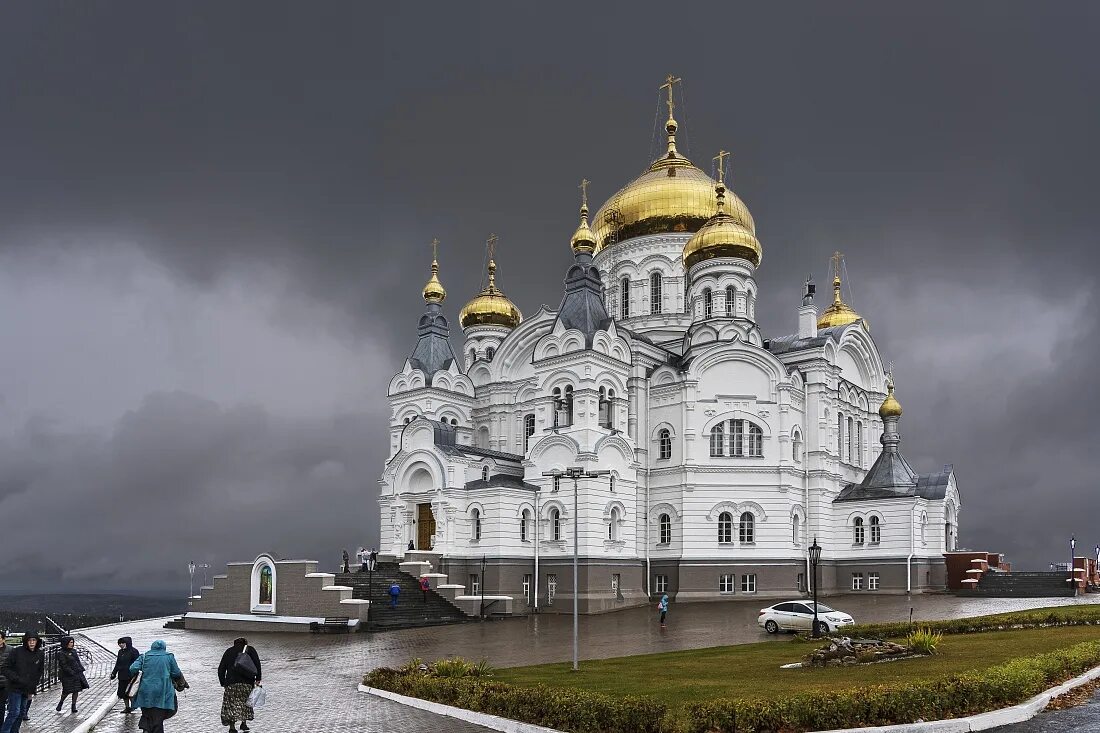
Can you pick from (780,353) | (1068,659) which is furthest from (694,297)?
(1068,659)

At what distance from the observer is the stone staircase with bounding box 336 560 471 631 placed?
107ft

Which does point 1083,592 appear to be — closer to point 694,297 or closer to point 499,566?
point 694,297

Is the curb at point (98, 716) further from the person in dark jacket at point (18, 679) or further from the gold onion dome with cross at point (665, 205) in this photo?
the gold onion dome with cross at point (665, 205)

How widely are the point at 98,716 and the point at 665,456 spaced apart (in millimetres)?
30766

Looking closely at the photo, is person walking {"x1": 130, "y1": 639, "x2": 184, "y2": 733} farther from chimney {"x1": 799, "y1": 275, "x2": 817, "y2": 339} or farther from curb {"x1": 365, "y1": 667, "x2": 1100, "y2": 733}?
chimney {"x1": 799, "y1": 275, "x2": 817, "y2": 339}

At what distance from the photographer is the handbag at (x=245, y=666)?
12938 mm

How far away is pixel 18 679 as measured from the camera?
1320 cm

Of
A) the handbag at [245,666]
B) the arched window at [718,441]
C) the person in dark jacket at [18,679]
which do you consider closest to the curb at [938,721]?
the person in dark jacket at [18,679]

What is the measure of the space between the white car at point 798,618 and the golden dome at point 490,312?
2869 cm

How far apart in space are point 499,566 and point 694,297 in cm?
1639

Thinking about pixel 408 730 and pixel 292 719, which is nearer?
pixel 408 730

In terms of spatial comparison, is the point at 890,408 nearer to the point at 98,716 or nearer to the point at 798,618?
the point at 798,618

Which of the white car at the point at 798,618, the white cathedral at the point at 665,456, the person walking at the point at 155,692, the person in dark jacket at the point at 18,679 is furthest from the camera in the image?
the white cathedral at the point at 665,456

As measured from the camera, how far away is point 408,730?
13.3 metres
